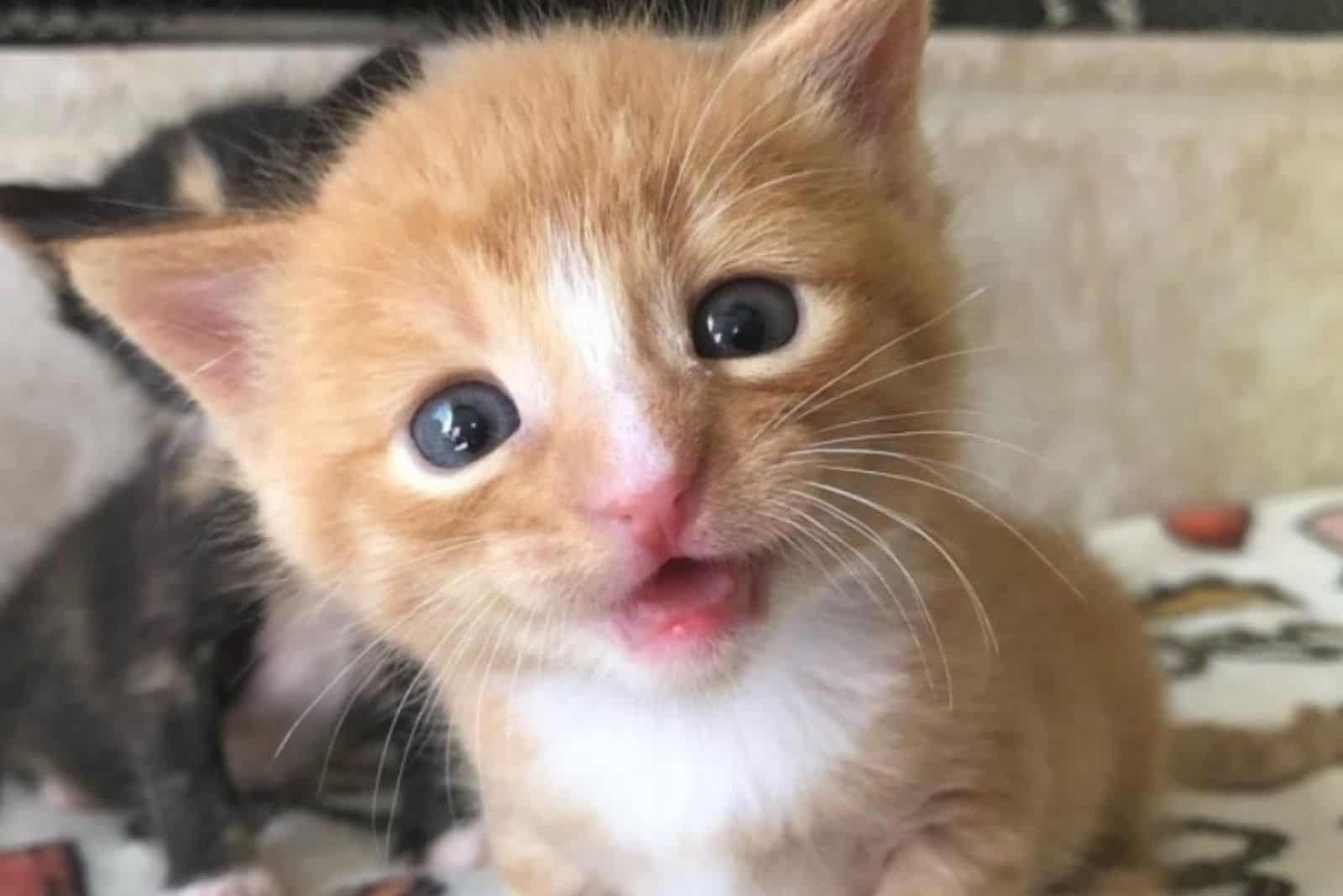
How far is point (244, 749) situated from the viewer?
4.55 feet

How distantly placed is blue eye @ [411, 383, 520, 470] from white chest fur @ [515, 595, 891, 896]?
17 cm

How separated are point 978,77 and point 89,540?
993 millimetres

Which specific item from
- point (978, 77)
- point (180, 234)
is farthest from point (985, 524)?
point (978, 77)

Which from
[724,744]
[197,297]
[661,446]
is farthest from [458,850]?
[661,446]

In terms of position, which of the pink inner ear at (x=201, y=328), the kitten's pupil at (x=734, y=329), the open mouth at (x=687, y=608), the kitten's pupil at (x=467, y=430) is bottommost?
the open mouth at (x=687, y=608)

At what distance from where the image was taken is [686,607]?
77 centimetres

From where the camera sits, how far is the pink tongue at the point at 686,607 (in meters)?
0.77

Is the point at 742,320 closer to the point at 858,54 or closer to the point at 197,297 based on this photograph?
the point at 858,54

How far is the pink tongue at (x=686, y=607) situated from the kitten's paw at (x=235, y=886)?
1.89 feet

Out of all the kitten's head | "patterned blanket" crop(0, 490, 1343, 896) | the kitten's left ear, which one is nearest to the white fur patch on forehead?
the kitten's head

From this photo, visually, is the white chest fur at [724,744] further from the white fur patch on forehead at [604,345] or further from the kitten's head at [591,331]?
the white fur patch on forehead at [604,345]

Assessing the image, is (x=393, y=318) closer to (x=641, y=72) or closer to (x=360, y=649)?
(x=641, y=72)

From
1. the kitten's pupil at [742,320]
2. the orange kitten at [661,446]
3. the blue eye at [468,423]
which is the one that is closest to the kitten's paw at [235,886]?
the orange kitten at [661,446]

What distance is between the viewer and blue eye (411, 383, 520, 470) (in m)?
0.78
